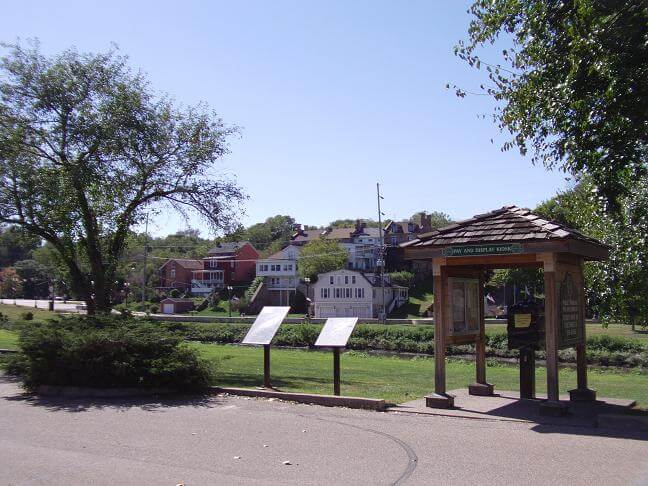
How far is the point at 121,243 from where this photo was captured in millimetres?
19375

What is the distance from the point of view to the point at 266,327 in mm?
12953

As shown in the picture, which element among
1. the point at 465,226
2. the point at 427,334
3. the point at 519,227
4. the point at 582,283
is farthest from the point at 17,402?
the point at 427,334

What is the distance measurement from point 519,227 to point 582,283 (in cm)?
207

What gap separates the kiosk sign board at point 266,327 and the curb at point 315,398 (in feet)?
3.07

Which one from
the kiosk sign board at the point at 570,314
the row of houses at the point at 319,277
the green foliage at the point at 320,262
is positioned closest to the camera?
the kiosk sign board at the point at 570,314

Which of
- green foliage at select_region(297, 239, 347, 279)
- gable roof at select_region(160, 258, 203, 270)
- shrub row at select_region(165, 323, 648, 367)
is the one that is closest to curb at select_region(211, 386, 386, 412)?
shrub row at select_region(165, 323, 648, 367)

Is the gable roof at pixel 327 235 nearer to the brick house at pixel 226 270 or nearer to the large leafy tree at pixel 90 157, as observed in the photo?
the brick house at pixel 226 270

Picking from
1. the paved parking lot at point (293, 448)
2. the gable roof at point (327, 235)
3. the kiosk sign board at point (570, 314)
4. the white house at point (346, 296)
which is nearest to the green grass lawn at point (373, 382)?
the kiosk sign board at point (570, 314)

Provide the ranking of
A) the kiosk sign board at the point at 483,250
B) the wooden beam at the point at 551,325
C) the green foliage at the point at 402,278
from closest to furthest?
1. the wooden beam at the point at 551,325
2. the kiosk sign board at the point at 483,250
3. the green foliage at the point at 402,278

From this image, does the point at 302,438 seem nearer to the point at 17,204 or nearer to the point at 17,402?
the point at 17,402

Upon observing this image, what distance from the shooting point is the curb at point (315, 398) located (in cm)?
1090

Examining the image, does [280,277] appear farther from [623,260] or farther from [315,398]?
[623,260]

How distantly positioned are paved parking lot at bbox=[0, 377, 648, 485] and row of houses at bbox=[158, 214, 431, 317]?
227 ft

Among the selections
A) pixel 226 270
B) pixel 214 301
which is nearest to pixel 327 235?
pixel 226 270
